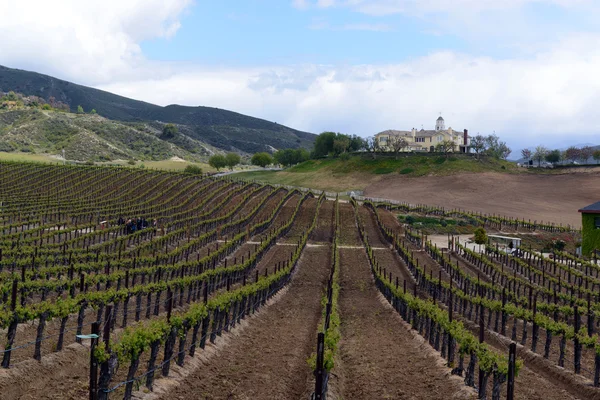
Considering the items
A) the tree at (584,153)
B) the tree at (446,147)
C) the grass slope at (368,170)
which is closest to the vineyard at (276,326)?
the grass slope at (368,170)

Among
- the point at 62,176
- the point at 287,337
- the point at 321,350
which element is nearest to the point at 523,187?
the point at 62,176

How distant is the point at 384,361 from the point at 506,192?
10106cm

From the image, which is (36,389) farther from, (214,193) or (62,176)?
(62,176)

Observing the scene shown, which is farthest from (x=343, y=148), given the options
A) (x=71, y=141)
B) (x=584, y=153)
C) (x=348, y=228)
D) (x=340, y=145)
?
(x=348, y=228)

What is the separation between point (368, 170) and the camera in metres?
142

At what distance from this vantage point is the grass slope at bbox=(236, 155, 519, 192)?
133 metres

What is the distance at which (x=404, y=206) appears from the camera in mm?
93250

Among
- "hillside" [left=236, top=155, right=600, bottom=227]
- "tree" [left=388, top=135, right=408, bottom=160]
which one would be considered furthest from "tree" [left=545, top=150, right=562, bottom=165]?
"tree" [left=388, top=135, right=408, bottom=160]

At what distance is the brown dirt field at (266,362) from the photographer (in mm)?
16562

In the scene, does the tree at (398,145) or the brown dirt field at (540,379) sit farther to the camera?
the tree at (398,145)

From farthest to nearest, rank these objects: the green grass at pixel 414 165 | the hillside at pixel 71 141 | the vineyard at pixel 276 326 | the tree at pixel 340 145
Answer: the tree at pixel 340 145, the hillside at pixel 71 141, the green grass at pixel 414 165, the vineyard at pixel 276 326

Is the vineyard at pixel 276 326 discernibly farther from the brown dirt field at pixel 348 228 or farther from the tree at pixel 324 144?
the tree at pixel 324 144

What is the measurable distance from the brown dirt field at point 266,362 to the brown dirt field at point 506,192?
239 feet

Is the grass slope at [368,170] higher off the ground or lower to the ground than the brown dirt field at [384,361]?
higher
